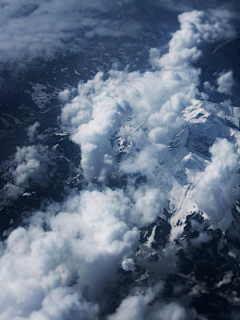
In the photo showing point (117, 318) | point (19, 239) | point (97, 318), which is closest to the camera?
point (117, 318)

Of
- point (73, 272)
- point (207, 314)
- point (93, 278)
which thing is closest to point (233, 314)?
point (207, 314)

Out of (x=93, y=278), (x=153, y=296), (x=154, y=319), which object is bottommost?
Answer: (x=153, y=296)

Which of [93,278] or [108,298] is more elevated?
[93,278]

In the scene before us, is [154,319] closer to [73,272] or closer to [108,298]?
[108,298]

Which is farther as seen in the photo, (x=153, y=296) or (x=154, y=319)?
(x=153, y=296)

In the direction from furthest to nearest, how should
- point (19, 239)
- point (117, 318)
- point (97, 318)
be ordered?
point (19, 239) → point (97, 318) → point (117, 318)

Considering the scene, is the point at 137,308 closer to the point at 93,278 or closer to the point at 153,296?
the point at 153,296

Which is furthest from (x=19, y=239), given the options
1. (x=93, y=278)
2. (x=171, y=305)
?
(x=171, y=305)

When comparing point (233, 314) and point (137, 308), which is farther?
point (233, 314)

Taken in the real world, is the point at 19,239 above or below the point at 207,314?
above
